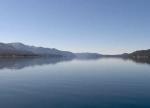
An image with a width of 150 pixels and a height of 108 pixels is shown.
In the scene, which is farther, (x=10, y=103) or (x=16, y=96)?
(x=16, y=96)

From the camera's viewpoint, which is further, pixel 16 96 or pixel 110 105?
pixel 16 96

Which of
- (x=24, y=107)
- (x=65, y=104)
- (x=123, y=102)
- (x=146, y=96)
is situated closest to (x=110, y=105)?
(x=123, y=102)

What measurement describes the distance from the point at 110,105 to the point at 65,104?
281 inches

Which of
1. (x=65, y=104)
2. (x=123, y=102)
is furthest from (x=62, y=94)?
(x=123, y=102)

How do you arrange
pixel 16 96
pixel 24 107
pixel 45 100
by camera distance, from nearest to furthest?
1. pixel 24 107
2. pixel 45 100
3. pixel 16 96

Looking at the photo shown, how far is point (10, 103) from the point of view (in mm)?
30562

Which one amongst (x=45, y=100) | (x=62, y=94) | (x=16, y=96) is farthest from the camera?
(x=62, y=94)

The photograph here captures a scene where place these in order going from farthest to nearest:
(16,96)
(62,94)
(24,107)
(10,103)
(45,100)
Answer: (62,94), (16,96), (45,100), (10,103), (24,107)

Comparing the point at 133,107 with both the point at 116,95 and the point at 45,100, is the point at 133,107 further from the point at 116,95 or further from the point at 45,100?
the point at 45,100

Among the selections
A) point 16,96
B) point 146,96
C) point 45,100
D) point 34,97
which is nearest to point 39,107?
point 45,100

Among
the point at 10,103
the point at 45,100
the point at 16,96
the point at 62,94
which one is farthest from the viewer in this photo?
the point at 62,94

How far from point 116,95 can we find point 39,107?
15648mm

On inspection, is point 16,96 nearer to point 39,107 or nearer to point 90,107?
point 39,107

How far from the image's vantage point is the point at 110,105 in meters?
30.0
